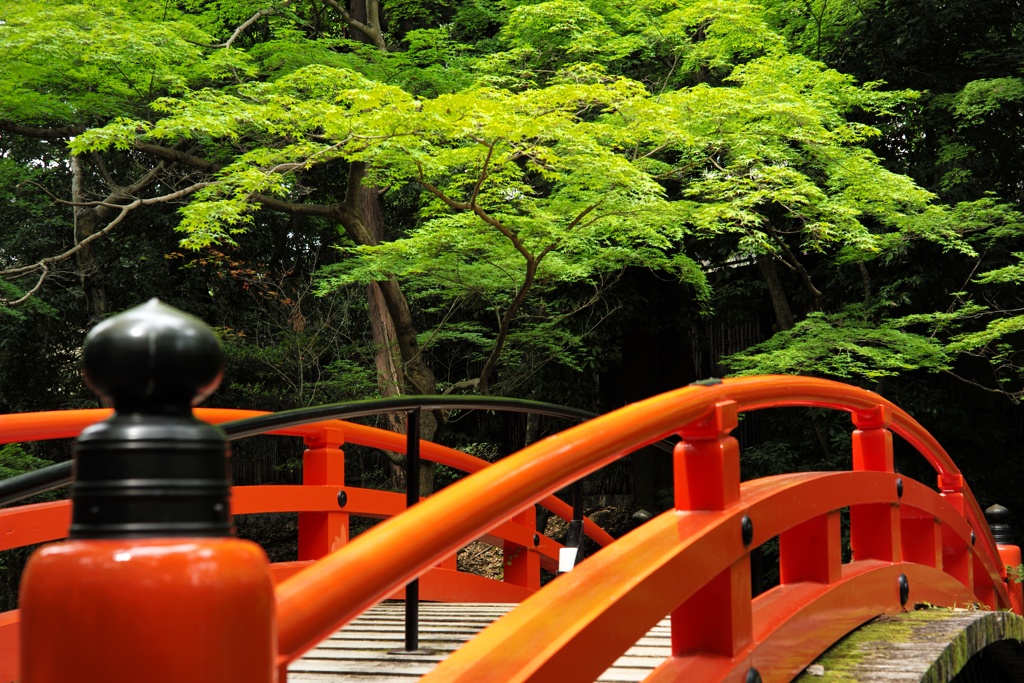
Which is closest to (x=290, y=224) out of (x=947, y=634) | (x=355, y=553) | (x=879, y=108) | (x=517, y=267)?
(x=517, y=267)

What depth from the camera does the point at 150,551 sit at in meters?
0.79

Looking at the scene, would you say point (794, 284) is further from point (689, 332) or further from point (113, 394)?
point (113, 394)

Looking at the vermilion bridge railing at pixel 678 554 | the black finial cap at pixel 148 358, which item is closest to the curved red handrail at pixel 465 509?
the vermilion bridge railing at pixel 678 554

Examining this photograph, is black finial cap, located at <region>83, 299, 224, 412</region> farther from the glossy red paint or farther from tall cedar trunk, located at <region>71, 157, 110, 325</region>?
tall cedar trunk, located at <region>71, 157, 110, 325</region>

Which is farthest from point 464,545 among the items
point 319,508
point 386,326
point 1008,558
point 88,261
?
point 88,261

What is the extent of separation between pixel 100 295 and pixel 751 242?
8530 mm

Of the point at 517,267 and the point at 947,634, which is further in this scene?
the point at 517,267

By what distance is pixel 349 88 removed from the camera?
8539 millimetres

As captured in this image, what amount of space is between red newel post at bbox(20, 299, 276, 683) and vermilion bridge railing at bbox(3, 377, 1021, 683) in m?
0.20

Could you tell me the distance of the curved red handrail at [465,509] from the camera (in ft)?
3.44

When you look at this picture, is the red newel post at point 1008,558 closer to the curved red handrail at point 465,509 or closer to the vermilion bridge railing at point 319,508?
the vermilion bridge railing at point 319,508

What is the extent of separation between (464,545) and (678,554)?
729mm

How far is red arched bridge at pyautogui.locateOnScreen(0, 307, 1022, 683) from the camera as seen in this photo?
785 mm

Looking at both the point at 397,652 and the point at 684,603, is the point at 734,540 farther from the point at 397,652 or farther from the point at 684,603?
the point at 397,652
